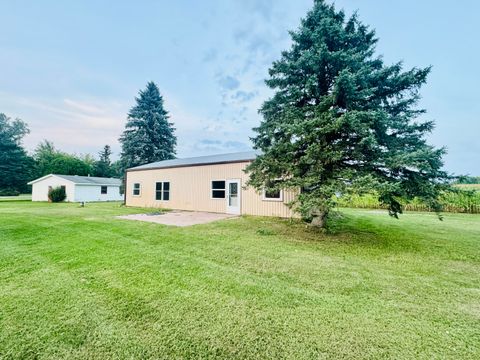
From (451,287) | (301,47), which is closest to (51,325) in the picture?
(451,287)

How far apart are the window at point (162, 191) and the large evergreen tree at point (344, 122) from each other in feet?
30.3

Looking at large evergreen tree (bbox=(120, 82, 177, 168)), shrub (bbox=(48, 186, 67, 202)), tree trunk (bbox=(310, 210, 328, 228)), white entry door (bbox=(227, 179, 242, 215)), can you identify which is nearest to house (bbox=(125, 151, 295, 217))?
white entry door (bbox=(227, 179, 242, 215))

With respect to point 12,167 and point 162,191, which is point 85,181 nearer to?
point 162,191

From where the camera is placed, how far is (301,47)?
670 centimetres

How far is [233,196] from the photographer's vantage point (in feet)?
37.6

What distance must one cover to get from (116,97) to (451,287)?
58.7 feet

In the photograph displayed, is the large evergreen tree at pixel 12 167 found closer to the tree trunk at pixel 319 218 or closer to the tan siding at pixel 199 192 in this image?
the tan siding at pixel 199 192

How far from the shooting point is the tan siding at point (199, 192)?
10406mm

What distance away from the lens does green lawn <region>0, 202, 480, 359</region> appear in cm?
197

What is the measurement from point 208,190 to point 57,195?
19.2 m

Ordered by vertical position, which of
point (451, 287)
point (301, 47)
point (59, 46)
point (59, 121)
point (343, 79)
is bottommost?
point (451, 287)

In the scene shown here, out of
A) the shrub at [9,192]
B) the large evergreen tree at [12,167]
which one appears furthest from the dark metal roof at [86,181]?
the shrub at [9,192]

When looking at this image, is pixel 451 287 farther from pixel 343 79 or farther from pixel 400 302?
pixel 343 79

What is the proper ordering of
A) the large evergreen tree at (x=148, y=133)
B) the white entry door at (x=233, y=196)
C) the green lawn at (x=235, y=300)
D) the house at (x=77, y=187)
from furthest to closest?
the large evergreen tree at (x=148, y=133)
the house at (x=77, y=187)
the white entry door at (x=233, y=196)
the green lawn at (x=235, y=300)
